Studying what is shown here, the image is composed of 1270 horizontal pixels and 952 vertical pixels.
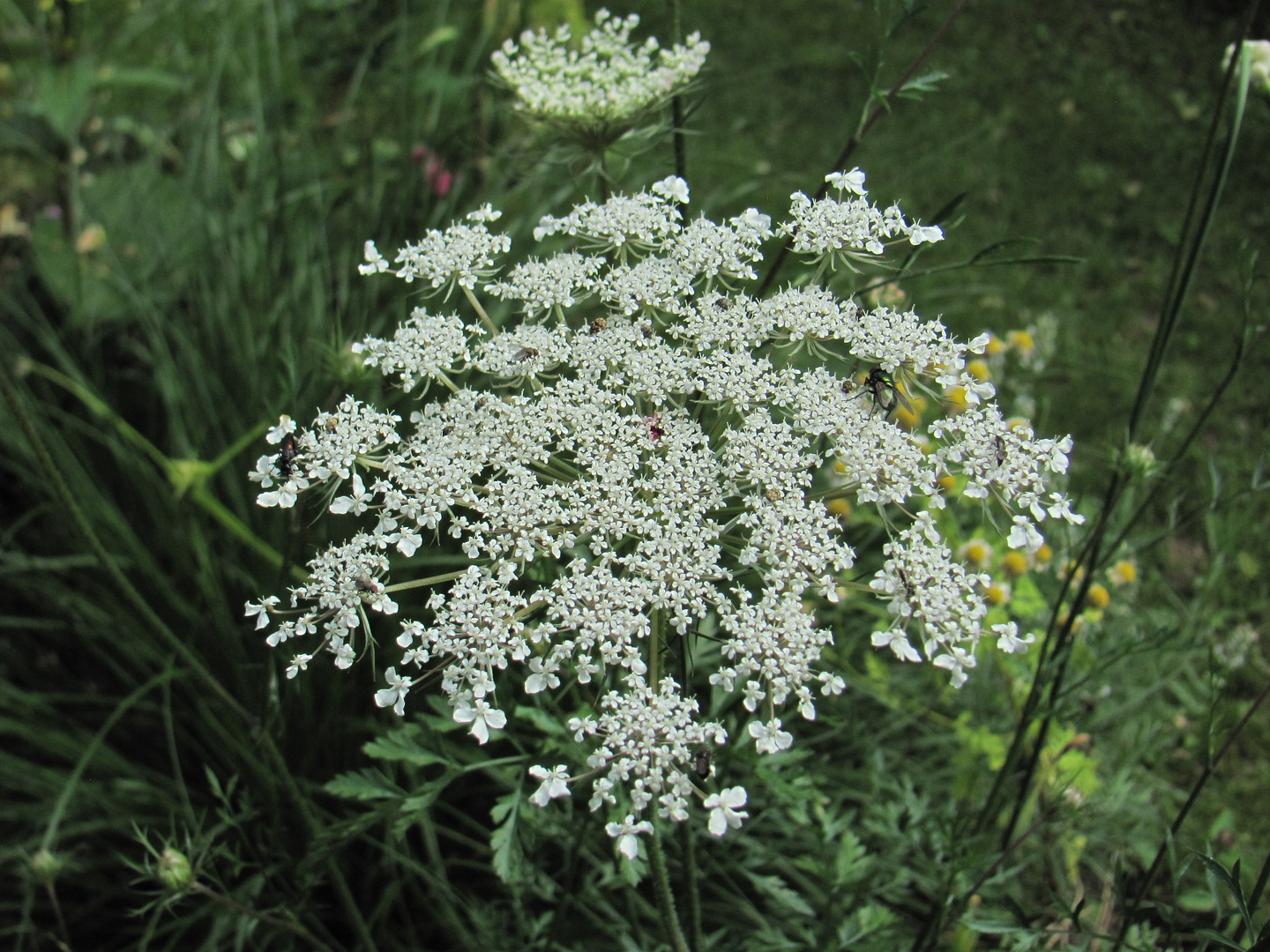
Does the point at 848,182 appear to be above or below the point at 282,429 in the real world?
above

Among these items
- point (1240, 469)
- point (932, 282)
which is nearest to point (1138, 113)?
point (932, 282)

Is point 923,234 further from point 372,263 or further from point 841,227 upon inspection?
point 372,263

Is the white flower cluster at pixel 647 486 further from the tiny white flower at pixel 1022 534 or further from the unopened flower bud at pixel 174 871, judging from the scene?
the unopened flower bud at pixel 174 871

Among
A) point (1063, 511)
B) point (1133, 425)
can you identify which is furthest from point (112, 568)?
point (1133, 425)

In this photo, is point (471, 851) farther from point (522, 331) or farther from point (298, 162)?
point (298, 162)

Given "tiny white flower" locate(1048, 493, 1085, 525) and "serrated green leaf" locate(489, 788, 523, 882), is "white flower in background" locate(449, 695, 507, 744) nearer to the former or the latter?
"serrated green leaf" locate(489, 788, 523, 882)

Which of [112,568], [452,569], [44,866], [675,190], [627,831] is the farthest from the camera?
[452,569]

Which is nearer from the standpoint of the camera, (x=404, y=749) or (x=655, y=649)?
(x=655, y=649)
